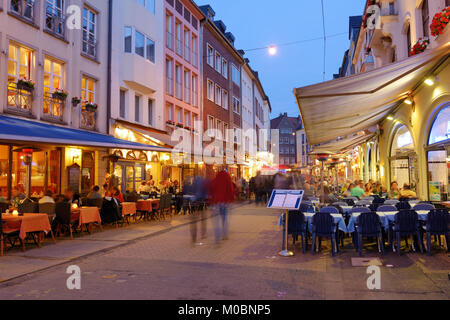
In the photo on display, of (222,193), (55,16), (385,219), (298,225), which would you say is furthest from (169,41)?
(385,219)

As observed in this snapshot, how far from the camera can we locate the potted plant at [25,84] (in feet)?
42.9

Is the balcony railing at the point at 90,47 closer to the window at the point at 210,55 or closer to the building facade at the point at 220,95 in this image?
the building facade at the point at 220,95

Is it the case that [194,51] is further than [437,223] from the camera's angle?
Yes

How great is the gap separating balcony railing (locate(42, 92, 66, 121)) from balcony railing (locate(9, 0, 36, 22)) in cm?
273

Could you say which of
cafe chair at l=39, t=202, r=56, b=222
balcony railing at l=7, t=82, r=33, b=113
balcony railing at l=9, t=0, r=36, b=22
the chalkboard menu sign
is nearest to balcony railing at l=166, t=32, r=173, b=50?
balcony railing at l=9, t=0, r=36, b=22

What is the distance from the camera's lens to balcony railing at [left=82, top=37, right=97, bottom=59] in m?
16.8

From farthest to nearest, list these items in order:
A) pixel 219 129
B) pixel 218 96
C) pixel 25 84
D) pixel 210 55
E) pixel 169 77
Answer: pixel 218 96 → pixel 219 129 → pixel 210 55 → pixel 169 77 → pixel 25 84

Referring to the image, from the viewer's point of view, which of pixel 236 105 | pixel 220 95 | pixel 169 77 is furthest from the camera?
pixel 236 105

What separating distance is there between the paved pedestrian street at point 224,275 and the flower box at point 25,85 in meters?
6.24

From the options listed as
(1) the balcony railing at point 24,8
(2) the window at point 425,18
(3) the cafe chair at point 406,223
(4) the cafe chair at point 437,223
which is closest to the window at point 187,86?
(1) the balcony railing at point 24,8

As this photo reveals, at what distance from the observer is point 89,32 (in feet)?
Result: 56.1

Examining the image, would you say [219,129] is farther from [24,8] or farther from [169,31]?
[24,8]

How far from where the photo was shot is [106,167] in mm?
17484

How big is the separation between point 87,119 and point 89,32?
3.89 metres
